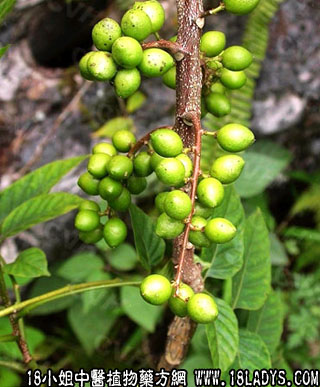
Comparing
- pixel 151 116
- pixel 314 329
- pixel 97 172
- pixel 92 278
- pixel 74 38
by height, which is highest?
pixel 97 172

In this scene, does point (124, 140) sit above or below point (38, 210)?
above

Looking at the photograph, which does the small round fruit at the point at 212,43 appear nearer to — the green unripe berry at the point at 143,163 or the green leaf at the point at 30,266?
the green unripe berry at the point at 143,163

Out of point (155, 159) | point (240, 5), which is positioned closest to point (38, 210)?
point (155, 159)

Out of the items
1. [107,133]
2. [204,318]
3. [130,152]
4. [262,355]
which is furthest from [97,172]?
[107,133]

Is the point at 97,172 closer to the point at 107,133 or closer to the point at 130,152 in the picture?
the point at 130,152

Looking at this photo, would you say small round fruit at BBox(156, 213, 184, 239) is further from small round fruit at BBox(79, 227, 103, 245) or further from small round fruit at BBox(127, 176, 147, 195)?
small round fruit at BBox(79, 227, 103, 245)

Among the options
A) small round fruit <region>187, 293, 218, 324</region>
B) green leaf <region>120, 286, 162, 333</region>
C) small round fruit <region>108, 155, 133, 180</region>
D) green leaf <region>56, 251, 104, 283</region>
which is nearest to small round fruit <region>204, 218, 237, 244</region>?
small round fruit <region>187, 293, 218, 324</region>

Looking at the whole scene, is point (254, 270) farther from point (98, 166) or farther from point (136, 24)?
point (136, 24)
